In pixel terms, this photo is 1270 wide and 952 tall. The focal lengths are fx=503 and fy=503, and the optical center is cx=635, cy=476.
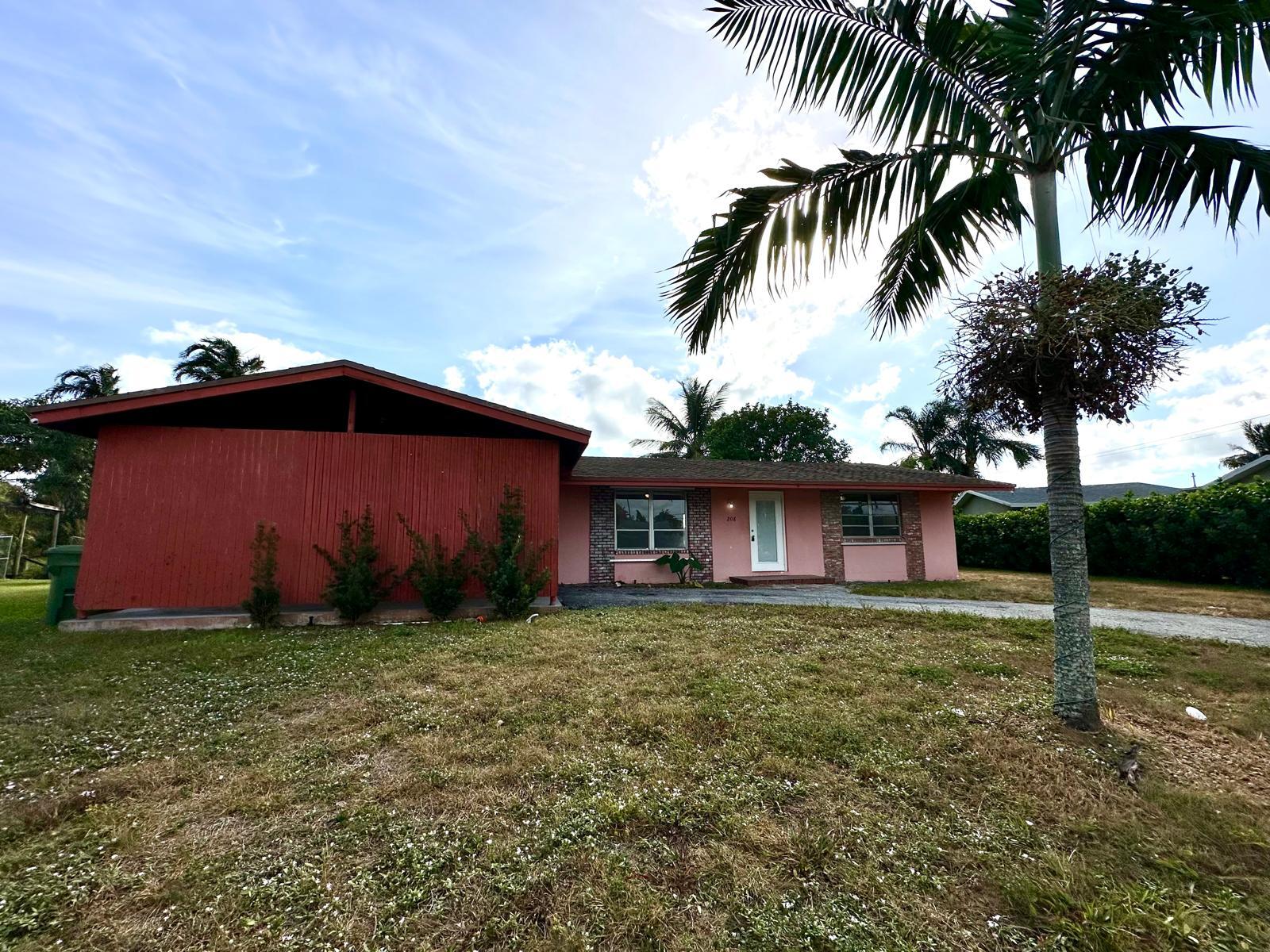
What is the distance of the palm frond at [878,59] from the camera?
2.96 meters

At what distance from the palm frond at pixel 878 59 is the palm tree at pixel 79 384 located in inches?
1168

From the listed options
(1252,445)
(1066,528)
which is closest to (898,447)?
(1252,445)

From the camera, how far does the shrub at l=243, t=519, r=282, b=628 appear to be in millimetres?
6340

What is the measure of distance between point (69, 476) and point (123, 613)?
2352 cm

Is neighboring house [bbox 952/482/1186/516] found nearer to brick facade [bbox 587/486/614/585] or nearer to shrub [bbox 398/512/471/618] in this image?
brick facade [bbox 587/486/614/585]

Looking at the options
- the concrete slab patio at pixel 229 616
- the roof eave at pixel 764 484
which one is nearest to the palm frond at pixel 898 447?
the roof eave at pixel 764 484

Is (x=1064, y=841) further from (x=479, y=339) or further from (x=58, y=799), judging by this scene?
(x=479, y=339)

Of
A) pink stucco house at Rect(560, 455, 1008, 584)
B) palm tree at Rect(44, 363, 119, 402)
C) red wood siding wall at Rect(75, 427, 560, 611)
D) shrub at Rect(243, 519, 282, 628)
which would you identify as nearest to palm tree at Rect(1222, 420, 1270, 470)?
pink stucco house at Rect(560, 455, 1008, 584)

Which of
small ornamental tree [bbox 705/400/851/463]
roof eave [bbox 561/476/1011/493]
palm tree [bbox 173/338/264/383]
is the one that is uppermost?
palm tree [bbox 173/338/264/383]

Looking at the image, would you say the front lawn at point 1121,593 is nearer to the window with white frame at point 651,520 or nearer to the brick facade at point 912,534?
the brick facade at point 912,534

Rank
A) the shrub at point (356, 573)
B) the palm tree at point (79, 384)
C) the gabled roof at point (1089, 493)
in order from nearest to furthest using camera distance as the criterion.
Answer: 1. the shrub at point (356, 573)
2. the palm tree at point (79, 384)
3. the gabled roof at point (1089, 493)

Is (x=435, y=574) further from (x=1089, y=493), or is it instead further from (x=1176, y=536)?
(x=1089, y=493)

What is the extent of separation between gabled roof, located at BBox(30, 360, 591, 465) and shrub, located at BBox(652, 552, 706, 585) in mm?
3438

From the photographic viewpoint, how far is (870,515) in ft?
40.5
